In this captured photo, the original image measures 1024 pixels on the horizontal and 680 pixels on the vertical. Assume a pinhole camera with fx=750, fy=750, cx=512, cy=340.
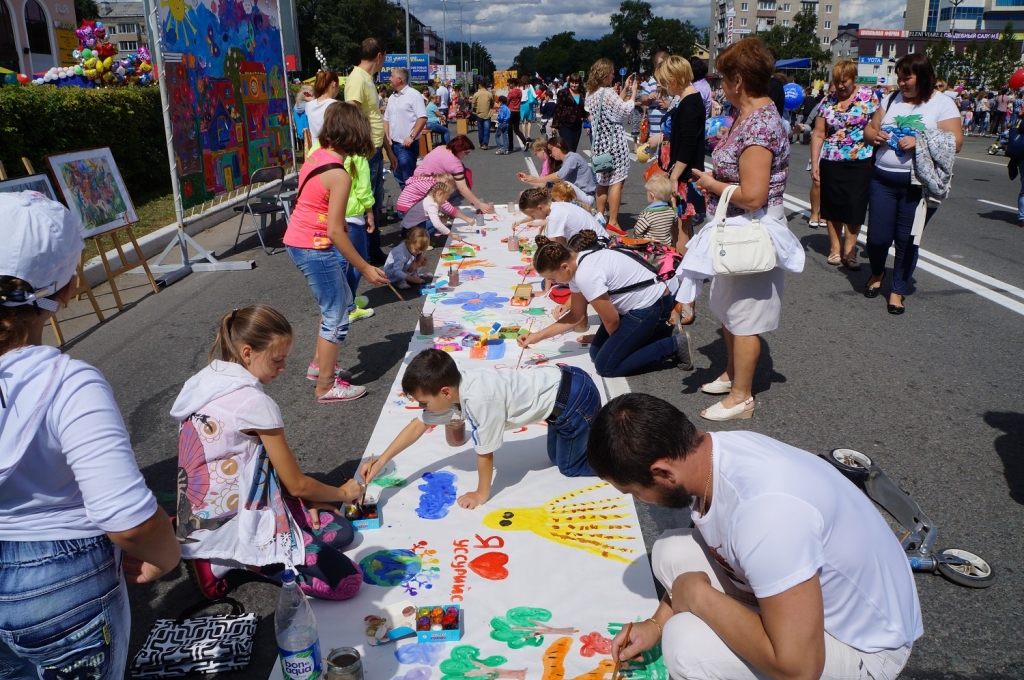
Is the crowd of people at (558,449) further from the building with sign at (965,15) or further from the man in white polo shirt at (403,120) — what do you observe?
the building with sign at (965,15)

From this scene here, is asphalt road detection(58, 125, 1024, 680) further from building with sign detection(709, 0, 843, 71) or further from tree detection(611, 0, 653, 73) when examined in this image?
building with sign detection(709, 0, 843, 71)

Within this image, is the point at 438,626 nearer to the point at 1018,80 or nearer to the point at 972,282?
the point at 972,282

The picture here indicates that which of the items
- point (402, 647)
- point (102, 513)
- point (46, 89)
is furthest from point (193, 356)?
point (46, 89)

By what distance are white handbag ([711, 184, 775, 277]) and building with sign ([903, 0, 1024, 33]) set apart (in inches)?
4401

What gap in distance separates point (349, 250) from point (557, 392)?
1636 mm

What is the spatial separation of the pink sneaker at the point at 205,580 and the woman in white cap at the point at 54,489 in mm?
1043

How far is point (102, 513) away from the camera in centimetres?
148

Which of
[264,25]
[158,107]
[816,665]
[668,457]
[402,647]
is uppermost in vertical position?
[264,25]

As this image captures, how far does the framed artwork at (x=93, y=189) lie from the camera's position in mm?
6262

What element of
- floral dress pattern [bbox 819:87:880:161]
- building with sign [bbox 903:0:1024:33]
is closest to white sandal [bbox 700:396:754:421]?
floral dress pattern [bbox 819:87:880:161]

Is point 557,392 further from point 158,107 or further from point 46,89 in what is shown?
point 158,107

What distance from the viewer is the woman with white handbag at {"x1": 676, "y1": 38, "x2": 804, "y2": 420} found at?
384cm

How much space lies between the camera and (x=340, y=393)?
182 inches

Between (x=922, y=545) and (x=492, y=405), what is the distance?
1795mm
